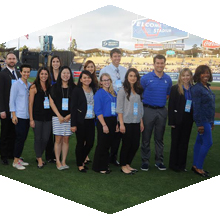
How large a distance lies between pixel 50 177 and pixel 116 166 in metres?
0.98

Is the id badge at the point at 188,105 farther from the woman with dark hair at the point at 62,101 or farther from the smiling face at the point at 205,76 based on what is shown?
the woman with dark hair at the point at 62,101

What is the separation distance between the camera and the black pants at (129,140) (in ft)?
12.2

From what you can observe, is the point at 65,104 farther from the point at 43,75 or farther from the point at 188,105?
the point at 188,105

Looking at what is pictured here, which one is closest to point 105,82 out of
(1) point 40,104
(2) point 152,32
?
(1) point 40,104

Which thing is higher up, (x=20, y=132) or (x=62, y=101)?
(x=62, y=101)

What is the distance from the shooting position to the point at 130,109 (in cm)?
366

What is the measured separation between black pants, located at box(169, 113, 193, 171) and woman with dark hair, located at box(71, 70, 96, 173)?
43.7 inches

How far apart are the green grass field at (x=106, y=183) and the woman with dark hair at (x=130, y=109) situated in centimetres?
32

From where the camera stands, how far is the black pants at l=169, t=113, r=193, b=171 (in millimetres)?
3932

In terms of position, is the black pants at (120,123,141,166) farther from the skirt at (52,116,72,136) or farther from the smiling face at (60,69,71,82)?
the smiling face at (60,69,71,82)

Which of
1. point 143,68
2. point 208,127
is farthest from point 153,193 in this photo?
point 143,68

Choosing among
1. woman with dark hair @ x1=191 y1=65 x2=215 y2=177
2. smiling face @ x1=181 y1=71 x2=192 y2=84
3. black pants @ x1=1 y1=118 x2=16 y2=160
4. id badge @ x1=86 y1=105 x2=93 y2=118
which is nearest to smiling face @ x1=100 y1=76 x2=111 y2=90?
id badge @ x1=86 y1=105 x2=93 y2=118

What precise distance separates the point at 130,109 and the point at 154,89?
18.8 inches

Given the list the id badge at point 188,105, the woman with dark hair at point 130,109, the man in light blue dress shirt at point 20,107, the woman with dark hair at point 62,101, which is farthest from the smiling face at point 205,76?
the man in light blue dress shirt at point 20,107
